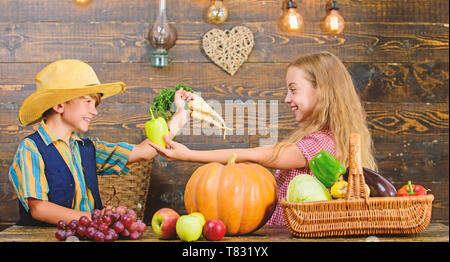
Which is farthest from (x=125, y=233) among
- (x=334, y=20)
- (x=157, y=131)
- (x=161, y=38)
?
(x=334, y=20)

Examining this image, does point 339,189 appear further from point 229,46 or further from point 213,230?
point 229,46

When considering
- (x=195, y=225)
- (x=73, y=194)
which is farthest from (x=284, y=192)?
(x=73, y=194)

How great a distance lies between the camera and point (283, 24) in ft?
8.81

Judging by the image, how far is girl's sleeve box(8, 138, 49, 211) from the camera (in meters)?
1.52

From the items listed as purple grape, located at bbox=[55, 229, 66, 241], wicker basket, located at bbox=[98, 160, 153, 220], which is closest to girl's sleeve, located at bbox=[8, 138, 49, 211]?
purple grape, located at bbox=[55, 229, 66, 241]

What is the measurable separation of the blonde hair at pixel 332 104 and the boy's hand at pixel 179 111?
42 centimetres

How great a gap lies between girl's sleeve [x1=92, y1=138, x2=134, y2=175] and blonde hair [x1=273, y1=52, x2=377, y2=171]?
2.33 ft

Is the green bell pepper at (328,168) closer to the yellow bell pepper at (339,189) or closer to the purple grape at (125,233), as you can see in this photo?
the yellow bell pepper at (339,189)

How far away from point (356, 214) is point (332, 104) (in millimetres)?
667

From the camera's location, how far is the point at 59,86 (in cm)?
167

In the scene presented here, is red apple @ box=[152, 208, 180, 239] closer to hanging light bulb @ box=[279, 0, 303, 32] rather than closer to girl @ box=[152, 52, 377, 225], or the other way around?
girl @ box=[152, 52, 377, 225]

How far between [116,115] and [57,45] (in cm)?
53

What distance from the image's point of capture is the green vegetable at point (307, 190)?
1276mm

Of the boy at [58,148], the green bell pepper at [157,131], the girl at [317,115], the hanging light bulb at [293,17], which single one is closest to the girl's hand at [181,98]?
the boy at [58,148]
